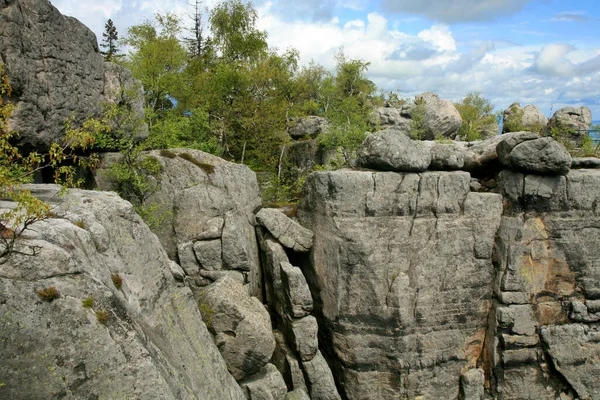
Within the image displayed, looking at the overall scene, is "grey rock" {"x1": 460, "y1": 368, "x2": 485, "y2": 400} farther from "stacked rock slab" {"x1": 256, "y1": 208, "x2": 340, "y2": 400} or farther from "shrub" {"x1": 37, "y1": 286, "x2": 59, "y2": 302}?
"shrub" {"x1": 37, "y1": 286, "x2": 59, "y2": 302}

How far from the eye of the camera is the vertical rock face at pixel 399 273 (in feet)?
67.8

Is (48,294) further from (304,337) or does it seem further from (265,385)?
(304,337)

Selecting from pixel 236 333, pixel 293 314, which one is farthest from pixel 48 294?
pixel 293 314

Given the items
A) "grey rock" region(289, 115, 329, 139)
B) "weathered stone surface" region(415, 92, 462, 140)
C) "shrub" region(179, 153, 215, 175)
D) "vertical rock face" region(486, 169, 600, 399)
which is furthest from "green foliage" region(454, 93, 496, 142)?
"shrub" region(179, 153, 215, 175)

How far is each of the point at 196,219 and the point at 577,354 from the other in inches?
757

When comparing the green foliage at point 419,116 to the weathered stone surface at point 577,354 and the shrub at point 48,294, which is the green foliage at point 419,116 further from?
the shrub at point 48,294

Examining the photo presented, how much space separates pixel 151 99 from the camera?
37.9 metres

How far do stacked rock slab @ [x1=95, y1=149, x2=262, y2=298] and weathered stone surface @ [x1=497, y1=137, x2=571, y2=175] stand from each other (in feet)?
42.8

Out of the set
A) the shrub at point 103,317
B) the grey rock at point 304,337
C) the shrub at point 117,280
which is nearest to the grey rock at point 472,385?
the grey rock at point 304,337

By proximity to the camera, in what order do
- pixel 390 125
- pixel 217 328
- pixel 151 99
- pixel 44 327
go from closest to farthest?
pixel 44 327
pixel 217 328
pixel 151 99
pixel 390 125

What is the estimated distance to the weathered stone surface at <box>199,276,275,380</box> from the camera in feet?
57.0

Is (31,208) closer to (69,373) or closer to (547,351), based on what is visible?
(69,373)

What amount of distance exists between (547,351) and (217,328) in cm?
1598

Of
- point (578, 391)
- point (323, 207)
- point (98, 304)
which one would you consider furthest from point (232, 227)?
point (578, 391)
